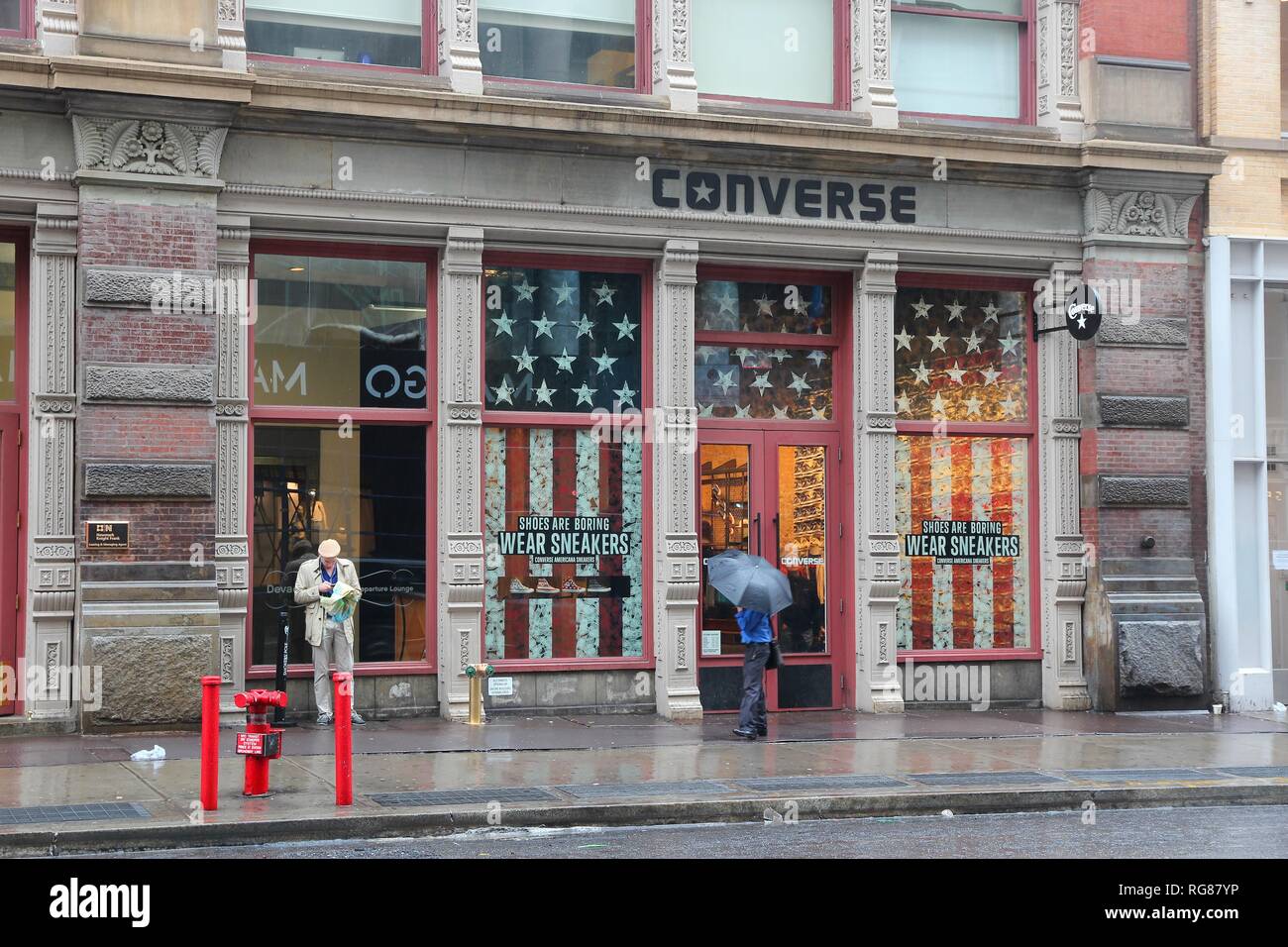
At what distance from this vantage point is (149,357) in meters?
15.2

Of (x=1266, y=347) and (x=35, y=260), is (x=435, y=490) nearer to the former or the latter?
(x=35, y=260)

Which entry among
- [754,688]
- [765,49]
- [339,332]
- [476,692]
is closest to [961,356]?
[765,49]

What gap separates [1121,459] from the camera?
18297 millimetres

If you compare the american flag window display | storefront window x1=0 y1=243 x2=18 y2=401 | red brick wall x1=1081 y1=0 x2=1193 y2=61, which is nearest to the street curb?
the american flag window display

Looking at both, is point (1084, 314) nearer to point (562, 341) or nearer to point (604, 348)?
point (604, 348)

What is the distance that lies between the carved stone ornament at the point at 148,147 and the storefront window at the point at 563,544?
12.7 feet

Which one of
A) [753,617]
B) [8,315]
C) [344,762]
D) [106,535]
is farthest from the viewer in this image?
[8,315]

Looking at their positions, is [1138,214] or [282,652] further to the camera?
[1138,214]

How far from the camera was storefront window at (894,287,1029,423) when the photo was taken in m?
18.4

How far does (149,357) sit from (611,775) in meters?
5.90

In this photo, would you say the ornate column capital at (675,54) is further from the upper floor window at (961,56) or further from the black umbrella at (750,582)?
the black umbrella at (750,582)

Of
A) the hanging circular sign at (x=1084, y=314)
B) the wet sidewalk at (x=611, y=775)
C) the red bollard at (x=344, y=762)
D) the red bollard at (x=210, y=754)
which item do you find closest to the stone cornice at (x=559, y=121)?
the hanging circular sign at (x=1084, y=314)

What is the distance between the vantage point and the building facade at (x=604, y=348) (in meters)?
15.2

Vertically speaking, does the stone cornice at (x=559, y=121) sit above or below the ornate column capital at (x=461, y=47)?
below
